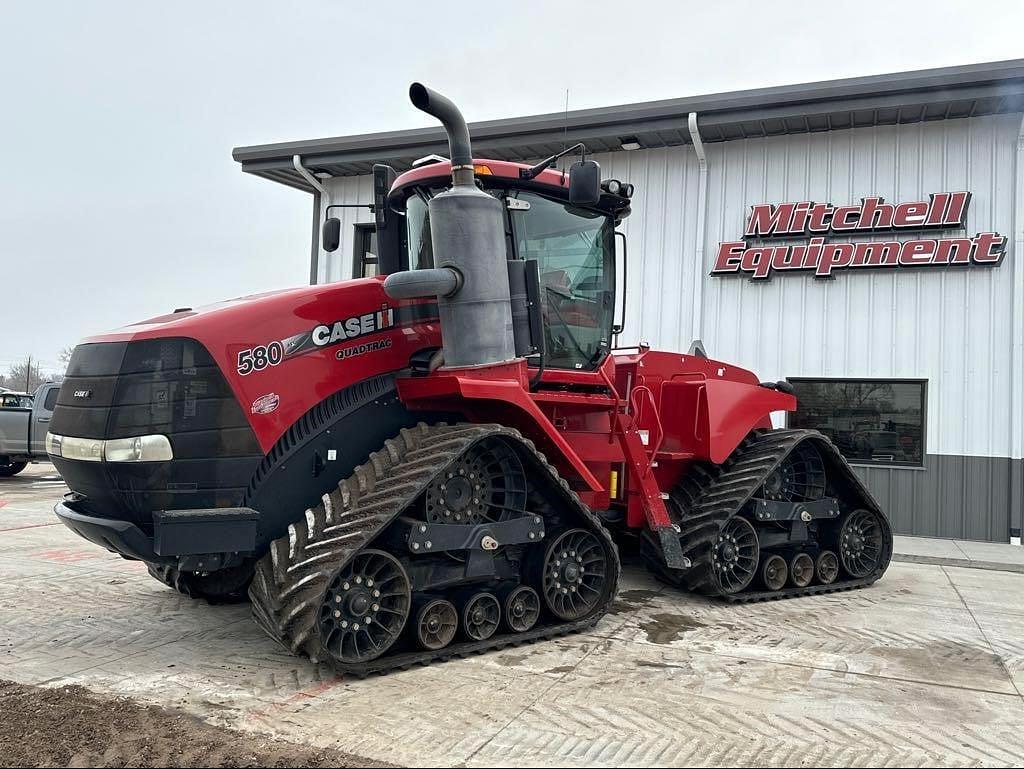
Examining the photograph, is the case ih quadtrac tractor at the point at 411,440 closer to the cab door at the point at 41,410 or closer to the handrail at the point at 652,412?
the handrail at the point at 652,412

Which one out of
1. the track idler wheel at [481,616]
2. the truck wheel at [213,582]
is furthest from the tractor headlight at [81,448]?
the track idler wheel at [481,616]

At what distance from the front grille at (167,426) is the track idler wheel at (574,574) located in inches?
83.0

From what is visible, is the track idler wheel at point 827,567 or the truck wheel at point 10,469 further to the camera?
the truck wheel at point 10,469

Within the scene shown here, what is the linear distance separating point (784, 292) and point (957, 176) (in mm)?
2639

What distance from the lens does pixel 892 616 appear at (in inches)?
264

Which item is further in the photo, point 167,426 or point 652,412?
point 652,412

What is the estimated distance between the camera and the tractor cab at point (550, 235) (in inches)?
232

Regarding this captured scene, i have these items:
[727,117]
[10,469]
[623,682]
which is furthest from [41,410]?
[623,682]

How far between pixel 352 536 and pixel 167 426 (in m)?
1.15

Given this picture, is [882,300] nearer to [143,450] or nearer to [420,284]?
[420,284]

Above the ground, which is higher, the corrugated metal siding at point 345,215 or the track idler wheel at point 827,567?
the corrugated metal siding at point 345,215

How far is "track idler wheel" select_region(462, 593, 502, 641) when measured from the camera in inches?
208

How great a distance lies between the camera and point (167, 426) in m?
4.64

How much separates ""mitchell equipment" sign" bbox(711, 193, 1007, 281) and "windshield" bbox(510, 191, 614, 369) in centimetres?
628
